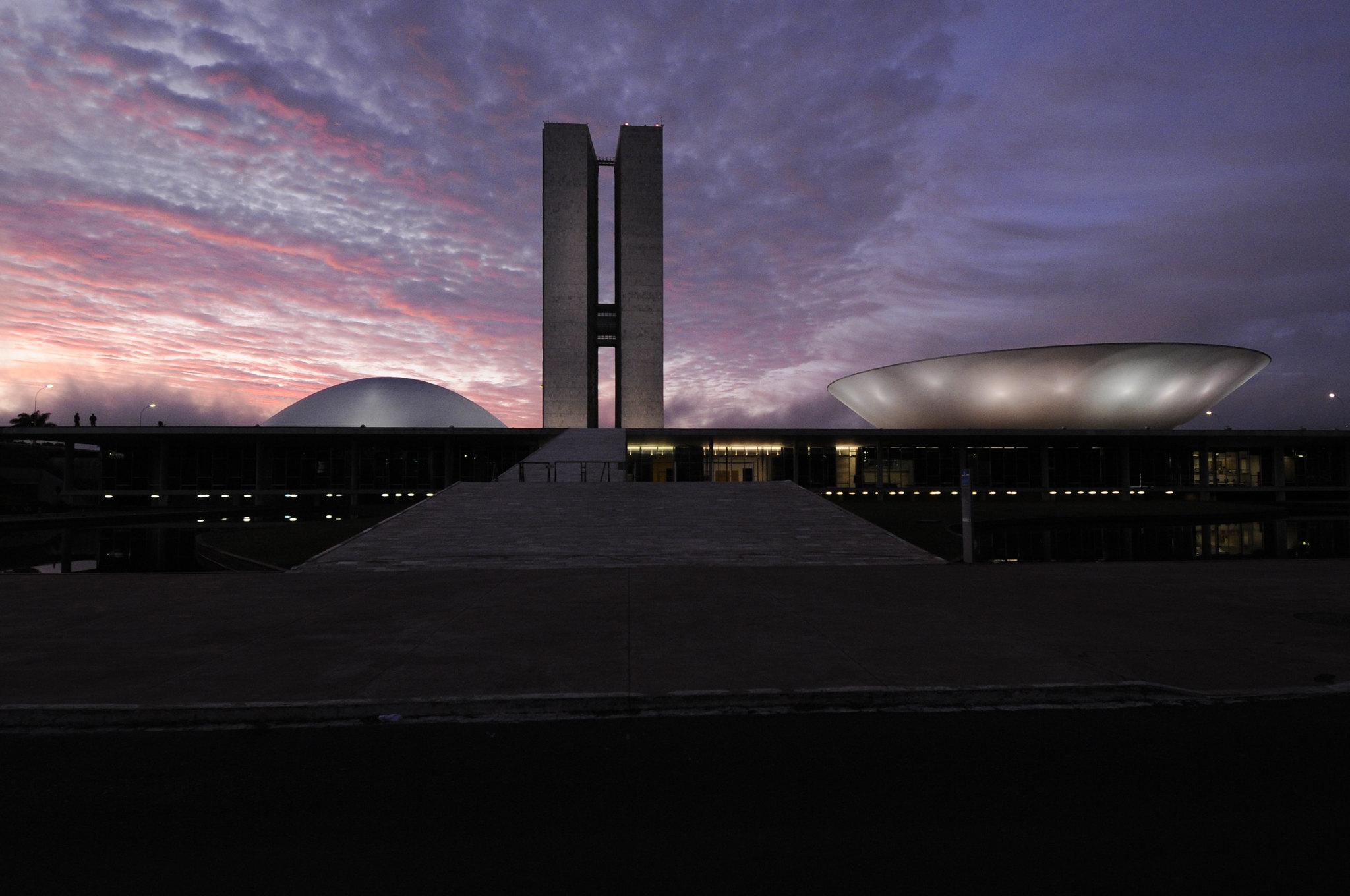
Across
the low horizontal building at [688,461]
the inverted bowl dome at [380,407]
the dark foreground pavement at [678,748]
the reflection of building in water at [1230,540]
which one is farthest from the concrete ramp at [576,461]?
the inverted bowl dome at [380,407]

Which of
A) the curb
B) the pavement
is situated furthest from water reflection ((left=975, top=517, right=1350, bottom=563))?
the curb

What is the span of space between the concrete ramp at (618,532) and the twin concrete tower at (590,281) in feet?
137

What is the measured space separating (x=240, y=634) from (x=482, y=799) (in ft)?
18.8

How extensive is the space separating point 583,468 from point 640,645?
29346 mm

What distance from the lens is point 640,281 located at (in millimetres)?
70000

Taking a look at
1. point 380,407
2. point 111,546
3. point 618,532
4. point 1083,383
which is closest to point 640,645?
point 618,532

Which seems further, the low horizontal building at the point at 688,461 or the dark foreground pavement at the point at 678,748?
the low horizontal building at the point at 688,461

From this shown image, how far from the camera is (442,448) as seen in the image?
4866cm

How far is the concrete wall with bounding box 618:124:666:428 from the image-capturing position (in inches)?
2694

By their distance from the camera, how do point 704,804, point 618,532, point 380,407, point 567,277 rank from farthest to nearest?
point 380,407 < point 567,277 < point 618,532 < point 704,804

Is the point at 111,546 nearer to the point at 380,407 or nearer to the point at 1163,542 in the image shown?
the point at 1163,542

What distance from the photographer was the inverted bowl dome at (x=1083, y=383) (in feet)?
164

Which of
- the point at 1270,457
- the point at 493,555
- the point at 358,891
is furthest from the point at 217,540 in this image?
the point at 1270,457

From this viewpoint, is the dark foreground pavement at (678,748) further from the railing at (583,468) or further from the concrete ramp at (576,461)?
the railing at (583,468)
